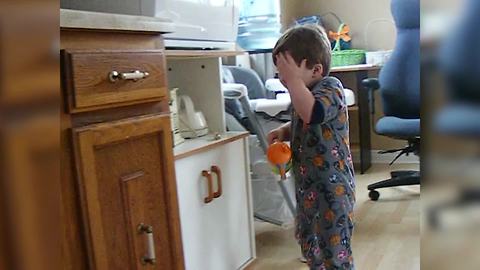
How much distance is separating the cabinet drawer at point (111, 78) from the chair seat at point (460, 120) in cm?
66

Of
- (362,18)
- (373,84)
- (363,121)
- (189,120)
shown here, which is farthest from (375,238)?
(362,18)

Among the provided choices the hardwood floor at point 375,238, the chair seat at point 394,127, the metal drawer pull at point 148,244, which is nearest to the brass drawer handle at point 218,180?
the hardwood floor at point 375,238

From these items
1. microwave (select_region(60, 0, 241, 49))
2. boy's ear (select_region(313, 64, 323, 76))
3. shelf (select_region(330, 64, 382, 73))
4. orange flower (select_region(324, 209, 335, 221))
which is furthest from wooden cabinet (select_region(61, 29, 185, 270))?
shelf (select_region(330, 64, 382, 73))

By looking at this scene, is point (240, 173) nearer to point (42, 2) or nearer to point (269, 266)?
point (269, 266)

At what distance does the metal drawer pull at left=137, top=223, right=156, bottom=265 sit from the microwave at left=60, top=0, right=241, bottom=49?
42cm

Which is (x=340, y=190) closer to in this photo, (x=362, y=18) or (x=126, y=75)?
(x=126, y=75)

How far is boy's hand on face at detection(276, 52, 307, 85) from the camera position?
1.41m

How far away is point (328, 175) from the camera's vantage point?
1356 millimetres

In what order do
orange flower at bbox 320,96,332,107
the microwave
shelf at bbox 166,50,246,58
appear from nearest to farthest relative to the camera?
the microwave → shelf at bbox 166,50,246,58 → orange flower at bbox 320,96,332,107

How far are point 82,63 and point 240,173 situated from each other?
83cm

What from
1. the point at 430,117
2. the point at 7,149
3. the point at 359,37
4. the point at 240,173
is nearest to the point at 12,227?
the point at 7,149

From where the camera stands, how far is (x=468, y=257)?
168 millimetres

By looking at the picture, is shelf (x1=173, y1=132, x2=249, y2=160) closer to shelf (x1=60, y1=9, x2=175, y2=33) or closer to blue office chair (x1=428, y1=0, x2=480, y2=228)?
shelf (x1=60, y1=9, x2=175, y2=33)

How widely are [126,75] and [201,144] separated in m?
0.55
